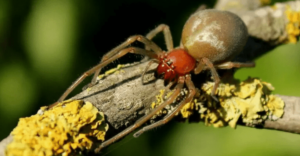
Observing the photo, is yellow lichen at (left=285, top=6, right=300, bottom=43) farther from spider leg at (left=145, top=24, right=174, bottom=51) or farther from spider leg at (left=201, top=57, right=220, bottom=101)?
spider leg at (left=145, top=24, right=174, bottom=51)

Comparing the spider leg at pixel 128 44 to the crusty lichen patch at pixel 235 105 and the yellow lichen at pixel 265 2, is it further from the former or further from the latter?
the yellow lichen at pixel 265 2

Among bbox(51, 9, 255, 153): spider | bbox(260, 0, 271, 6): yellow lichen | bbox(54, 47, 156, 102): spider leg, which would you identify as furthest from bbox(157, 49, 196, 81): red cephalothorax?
bbox(260, 0, 271, 6): yellow lichen

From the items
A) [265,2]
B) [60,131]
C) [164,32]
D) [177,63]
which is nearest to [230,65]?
[177,63]

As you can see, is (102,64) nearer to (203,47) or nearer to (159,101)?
(159,101)

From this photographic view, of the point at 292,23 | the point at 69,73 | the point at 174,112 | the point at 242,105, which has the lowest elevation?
the point at 242,105

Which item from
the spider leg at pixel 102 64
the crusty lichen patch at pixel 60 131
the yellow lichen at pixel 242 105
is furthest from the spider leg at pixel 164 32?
the crusty lichen patch at pixel 60 131

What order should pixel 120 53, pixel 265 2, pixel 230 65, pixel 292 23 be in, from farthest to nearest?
1. pixel 265 2
2. pixel 292 23
3. pixel 230 65
4. pixel 120 53
